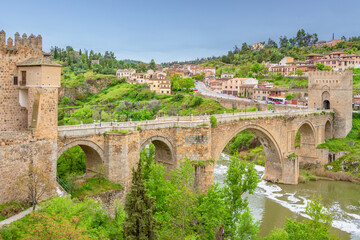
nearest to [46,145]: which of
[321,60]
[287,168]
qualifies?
[287,168]

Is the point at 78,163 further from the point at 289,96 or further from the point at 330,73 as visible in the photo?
the point at 289,96

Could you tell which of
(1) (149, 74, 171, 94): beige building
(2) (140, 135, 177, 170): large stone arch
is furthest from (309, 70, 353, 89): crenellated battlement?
(1) (149, 74, 171, 94): beige building

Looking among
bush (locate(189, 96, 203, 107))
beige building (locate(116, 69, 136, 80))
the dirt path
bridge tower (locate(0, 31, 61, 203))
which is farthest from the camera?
beige building (locate(116, 69, 136, 80))

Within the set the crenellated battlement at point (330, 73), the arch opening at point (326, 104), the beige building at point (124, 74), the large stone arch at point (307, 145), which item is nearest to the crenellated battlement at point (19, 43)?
the large stone arch at point (307, 145)

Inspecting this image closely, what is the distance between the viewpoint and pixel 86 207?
1567cm

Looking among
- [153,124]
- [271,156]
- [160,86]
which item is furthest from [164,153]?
[160,86]

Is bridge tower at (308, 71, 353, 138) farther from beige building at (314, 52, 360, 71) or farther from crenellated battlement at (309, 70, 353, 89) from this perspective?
beige building at (314, 52, 360, 71)

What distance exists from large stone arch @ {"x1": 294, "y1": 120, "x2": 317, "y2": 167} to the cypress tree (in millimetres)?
31160

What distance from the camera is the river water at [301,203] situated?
2662 centimetres

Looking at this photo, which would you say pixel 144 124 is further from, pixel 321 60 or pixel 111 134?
pixel 321 60

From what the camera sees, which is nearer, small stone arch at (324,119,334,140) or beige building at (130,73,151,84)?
small stone arch at (324,119,334,140)

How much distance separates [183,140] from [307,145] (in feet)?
78.4

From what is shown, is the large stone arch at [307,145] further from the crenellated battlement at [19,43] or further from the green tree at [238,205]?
the crenellated battlement at [19,43]

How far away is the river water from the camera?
87.4ft
